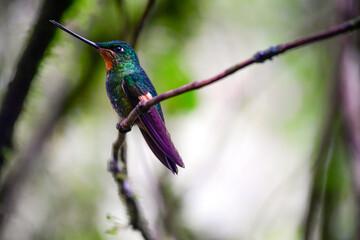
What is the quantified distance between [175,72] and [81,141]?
1.42 metres

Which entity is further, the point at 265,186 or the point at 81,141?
the point at 265,186

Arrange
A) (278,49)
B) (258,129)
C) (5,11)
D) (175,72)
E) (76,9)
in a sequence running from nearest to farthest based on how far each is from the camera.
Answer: (278,49), (76,9), (5,11), (175,72), (258,129)

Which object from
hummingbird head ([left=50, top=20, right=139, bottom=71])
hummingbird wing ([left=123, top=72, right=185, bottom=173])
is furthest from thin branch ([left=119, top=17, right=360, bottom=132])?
hummingbird head ([left=50, top=20, right=139, bottom=71])

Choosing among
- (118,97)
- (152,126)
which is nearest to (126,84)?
(118,97)

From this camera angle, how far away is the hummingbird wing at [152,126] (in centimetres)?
169

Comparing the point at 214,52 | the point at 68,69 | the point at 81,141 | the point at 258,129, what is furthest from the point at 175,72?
the point at 258,129

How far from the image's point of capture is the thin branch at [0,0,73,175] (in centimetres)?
194

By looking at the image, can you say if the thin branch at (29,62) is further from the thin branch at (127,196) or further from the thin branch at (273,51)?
the thin branch at (273,51)

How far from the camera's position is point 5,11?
11.4 ft

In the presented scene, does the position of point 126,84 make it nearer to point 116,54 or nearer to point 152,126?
point 116,54

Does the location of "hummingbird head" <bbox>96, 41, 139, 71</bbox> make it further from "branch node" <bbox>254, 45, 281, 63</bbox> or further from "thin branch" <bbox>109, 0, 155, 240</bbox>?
"branch node" <bbox>254, 45, 281, 63</bbox>

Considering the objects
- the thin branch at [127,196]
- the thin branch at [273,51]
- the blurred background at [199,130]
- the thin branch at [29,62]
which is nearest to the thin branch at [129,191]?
the thin branch at [127,196]

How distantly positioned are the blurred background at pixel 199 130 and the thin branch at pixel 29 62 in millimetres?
83

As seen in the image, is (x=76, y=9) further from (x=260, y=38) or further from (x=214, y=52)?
(x=260, y=38)
